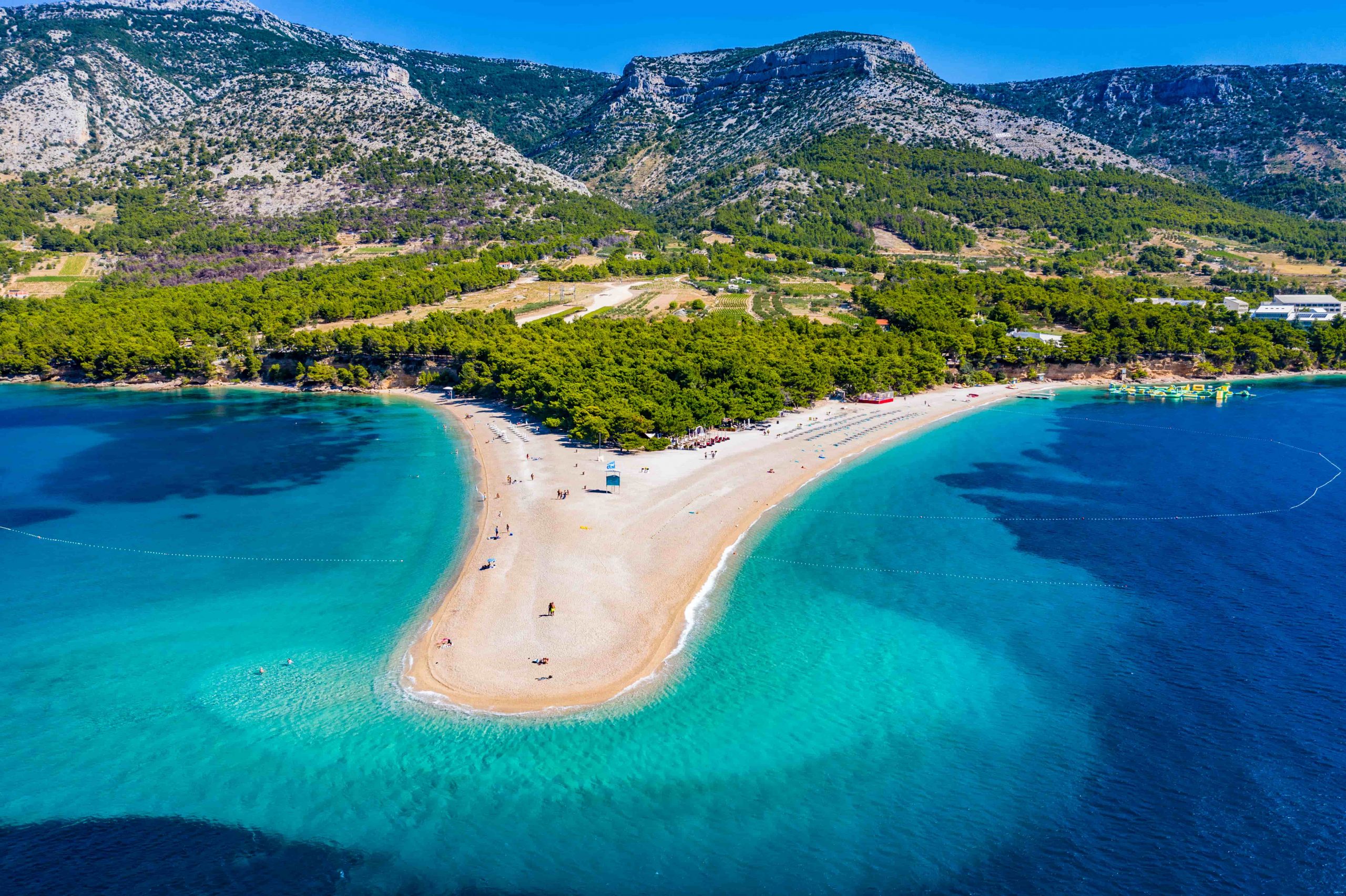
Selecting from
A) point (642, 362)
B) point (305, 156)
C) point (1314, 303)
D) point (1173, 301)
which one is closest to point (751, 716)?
point (642, 362)

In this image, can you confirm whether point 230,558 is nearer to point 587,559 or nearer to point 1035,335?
point 587,559

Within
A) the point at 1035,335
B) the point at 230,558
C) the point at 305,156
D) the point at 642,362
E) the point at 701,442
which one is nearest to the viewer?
the point at 230,558

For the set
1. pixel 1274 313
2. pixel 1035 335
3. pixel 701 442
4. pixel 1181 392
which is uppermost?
pixel 1274 313

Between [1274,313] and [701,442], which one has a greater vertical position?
[1274,313]

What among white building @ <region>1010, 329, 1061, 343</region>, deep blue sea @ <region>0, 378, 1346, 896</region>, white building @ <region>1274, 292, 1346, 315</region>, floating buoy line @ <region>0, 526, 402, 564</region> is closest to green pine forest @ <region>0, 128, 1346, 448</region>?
white building @ <region>1010, 329, 1061, 343</region>

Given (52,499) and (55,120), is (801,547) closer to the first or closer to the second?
(52,499)

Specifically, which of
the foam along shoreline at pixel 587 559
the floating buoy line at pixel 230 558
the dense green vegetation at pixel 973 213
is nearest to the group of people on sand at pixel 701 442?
the foam along shoreline at pixel 587 559

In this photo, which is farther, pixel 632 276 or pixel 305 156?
pixel 305 156

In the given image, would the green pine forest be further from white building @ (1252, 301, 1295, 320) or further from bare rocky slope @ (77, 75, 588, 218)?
white building @ (1252, 301, 1295, 320)
